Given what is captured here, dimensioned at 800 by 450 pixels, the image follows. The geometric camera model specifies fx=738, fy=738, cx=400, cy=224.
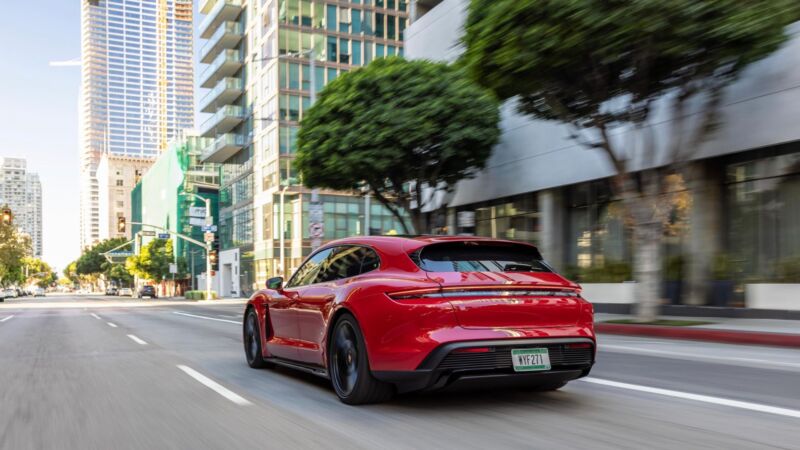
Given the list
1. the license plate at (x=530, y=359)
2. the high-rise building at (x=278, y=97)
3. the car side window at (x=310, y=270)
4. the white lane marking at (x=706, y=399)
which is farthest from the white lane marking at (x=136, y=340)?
the high-rise building at (x=278, y=97)

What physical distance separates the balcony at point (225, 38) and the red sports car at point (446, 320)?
60994mm

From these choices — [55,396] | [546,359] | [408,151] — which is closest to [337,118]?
[408,151]

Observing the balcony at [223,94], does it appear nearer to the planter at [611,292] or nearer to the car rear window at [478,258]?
the planter at [611,292]

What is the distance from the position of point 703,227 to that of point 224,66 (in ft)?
176

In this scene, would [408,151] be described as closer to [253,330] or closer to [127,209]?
[253,330]

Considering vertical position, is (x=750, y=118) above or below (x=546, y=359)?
above

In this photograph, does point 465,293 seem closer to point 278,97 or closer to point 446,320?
point 446,320

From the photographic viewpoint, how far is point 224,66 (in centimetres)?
6438

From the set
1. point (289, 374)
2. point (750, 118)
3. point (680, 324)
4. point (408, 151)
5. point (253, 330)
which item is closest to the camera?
point (289, 374)

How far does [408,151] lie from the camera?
833 inches

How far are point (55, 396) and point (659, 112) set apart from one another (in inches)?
622

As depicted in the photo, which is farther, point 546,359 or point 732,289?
point 732,289

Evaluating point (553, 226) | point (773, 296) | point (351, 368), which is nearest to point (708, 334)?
point (773, 296)

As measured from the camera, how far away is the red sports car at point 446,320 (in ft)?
16.9
